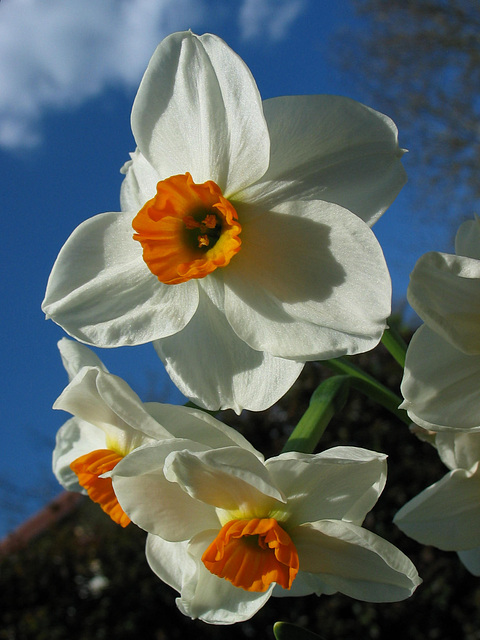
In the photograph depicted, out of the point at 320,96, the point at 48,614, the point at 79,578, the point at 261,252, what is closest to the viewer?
the point at 320,96

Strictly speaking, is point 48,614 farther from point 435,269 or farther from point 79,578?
point 435,269

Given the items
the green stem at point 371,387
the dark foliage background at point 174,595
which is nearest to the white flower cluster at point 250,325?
the green stem at point 371,387

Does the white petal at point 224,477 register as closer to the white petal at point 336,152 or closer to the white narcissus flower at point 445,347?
the white narcissus flower at point 445,347

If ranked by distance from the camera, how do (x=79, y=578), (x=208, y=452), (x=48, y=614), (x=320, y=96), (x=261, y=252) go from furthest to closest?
(x=79, y=578), (x=48, y=614), (x=261, y=252), (x=320, y=96), (x=208, y=452)

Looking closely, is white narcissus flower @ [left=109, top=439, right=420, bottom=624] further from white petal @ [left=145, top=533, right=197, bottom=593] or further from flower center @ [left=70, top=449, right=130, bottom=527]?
flower center @ [left=70, top=449, right=130, bottom=527]

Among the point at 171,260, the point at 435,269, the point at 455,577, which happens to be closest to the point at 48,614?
the point at 455,577

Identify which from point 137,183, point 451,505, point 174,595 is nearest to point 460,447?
point 451,505
